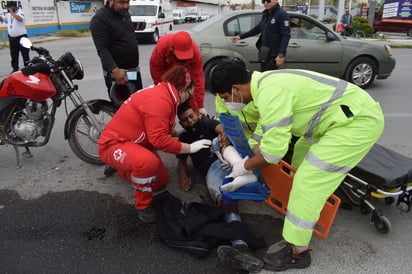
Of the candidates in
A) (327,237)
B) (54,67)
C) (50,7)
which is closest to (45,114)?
(54,67)

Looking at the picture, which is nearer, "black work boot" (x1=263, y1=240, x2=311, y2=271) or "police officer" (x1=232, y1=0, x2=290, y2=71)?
"black work boot" (x1=263, y1=240, x2=311, y2=271)

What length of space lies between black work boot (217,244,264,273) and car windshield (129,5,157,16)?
671 inches

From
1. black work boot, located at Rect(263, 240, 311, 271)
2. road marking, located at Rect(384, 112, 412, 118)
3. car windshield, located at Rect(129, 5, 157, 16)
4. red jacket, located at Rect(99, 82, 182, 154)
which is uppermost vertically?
car windshield, located at Rect(129, 5, 157, 16)

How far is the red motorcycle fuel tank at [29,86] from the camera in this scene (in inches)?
132

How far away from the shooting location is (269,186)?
2.84 meters

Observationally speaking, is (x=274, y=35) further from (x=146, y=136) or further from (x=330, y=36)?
(x=146, y=136)

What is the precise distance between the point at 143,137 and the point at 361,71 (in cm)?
577

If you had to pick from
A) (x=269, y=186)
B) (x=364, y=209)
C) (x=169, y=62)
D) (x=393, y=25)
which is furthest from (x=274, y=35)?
(x=393, y=25)

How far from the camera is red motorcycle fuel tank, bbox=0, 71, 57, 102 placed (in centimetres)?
336

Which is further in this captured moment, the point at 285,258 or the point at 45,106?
the point at 45,106

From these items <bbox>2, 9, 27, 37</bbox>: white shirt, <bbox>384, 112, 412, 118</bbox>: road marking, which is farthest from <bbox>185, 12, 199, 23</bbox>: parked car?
<bbox>384, 112, 412, 118</bbox>: road marking

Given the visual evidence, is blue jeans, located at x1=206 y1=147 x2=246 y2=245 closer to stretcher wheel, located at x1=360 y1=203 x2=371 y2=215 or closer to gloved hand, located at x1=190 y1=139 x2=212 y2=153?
gloved hand, located at x1=190 y1=139 x2=212 y2=153

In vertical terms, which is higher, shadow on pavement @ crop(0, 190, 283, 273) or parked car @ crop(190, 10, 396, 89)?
parked car @ crop(190, 10, 396, 89)

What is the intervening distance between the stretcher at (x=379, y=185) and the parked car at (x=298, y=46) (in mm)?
4202
